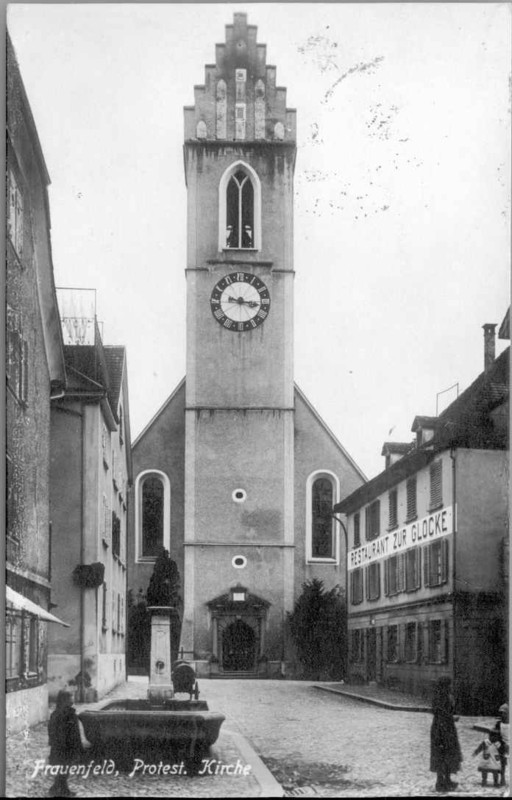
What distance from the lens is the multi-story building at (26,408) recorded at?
13.3m

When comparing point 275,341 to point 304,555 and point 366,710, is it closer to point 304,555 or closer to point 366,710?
point 304,555

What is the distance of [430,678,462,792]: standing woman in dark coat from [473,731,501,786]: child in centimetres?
22

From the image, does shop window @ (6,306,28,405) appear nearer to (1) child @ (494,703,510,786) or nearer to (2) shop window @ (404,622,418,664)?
(1) child @ (494,703,510,786)

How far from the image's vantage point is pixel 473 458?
14.6 metres

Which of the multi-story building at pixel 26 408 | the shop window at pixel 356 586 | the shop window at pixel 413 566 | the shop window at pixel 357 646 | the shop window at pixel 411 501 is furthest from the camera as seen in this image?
the shop window at pixel 357 646

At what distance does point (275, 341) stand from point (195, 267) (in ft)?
5.03

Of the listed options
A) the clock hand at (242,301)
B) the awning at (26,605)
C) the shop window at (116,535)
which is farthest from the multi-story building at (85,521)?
the clock hand at (242,301)

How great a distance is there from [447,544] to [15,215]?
600cm

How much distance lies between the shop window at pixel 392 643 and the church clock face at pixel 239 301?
4.73 meters

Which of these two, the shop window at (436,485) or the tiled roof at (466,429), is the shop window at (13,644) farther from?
the shop window at (436,485)

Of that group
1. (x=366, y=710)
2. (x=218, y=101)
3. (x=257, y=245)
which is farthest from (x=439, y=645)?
(x=218, y=101)

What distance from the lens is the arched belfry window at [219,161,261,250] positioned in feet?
51.6

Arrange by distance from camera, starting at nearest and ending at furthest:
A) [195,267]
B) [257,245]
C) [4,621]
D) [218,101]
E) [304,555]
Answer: [4,621], [218,101], [195,267], [257,245], [304,555]

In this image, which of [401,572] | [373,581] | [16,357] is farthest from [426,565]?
[16,357]
